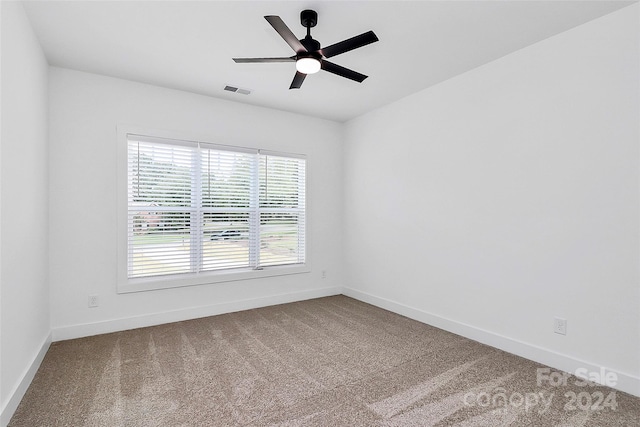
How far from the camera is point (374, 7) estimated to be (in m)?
2.30

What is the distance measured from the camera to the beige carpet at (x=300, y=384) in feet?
6.55

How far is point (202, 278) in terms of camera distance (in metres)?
3.93

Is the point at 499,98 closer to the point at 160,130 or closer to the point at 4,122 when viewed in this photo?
the point at 160,130

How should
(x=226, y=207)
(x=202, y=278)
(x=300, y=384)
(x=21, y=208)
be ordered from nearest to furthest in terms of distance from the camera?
(x=21, y=208) → (x=300, y=384) → (x=202, y=278) → (x=226, y=207)

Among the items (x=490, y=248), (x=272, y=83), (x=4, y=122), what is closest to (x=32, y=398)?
(x=4, y=122)

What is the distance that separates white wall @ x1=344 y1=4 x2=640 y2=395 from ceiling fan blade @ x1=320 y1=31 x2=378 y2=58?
5.26 ft

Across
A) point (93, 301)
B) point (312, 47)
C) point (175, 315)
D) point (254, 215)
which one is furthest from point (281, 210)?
point (312, 47)

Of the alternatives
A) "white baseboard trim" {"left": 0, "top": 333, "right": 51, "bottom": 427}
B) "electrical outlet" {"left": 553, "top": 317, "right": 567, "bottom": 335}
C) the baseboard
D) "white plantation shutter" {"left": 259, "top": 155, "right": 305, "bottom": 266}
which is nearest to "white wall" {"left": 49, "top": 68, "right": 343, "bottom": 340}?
the baseboard

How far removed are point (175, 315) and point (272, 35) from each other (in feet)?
10.4

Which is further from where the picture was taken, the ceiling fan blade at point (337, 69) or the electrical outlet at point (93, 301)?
the electrical outlet at point (93, 301)

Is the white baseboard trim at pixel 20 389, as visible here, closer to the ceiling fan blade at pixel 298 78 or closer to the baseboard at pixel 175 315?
the baseboard at pixel 175 315

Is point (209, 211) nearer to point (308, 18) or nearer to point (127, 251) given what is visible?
point (127, 251)

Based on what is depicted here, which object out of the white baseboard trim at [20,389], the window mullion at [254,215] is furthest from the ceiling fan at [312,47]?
the white baseboard trim at [20,389]

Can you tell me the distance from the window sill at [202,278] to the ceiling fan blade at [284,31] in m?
2.85
